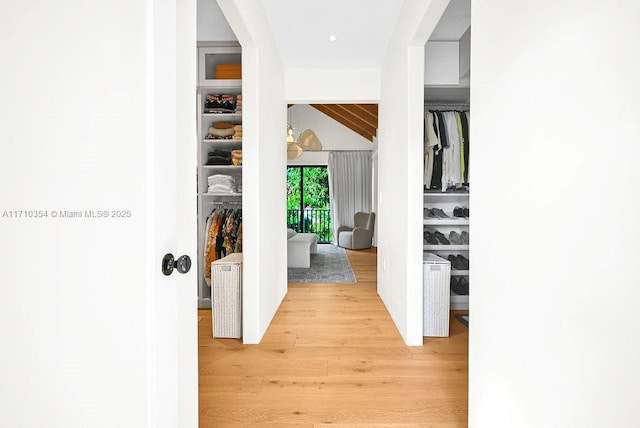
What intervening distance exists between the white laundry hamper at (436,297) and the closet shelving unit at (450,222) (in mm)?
841

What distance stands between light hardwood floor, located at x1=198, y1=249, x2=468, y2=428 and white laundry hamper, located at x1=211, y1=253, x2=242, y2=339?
93 millimetres

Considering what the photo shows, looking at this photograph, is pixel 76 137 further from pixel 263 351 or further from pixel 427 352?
pixel 427 352

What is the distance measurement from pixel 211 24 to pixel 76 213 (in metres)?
3.00

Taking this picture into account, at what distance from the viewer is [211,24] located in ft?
11.0

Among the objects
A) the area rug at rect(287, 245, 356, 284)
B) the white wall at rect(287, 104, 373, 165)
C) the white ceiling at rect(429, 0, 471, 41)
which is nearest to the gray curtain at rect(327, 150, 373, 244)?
the white wall at rect(287, 104, 373, 165)

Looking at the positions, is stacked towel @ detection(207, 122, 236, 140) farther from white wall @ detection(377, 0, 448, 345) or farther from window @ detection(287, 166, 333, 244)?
window @ detection(287, 166, 333, 244)

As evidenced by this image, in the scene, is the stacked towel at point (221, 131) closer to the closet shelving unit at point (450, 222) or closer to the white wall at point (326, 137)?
the closet shelving unit at point (450, 222)

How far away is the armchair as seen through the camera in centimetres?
833

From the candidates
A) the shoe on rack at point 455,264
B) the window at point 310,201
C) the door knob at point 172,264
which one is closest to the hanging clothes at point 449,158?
the shoe on rack at point 455,264
